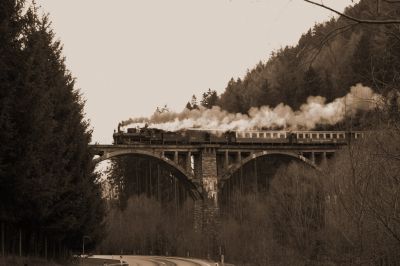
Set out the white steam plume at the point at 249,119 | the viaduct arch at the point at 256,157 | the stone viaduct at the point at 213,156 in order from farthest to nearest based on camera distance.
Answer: the white steam plume at the point at 249,119 → the viaduct arch at the point at 256,157 → the stone viaduct at the point at 213,156

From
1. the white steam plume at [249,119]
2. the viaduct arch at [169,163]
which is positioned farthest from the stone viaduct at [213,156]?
the white steam plume at [249,119]

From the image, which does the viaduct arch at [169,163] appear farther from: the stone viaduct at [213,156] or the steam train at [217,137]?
the steam train at [217,137]

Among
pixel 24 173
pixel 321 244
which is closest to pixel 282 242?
pixel 321 244

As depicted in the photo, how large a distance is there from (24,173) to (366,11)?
637 inches

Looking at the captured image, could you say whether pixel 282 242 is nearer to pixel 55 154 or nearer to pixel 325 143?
pixel 55 154

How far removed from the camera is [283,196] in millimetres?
35344

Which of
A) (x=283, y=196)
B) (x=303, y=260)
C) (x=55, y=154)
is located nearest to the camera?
(x=55, y=154)

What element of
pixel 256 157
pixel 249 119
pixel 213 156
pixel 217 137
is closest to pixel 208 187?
pixel 213 156

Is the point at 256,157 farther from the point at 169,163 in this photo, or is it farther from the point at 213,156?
the point at 169,163

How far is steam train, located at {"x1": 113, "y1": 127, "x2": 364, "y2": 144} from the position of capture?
190 feet

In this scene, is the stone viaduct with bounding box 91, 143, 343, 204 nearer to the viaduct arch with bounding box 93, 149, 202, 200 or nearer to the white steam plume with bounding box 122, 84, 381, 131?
the viaduct arch with bounding box 93, 149, 202, 200

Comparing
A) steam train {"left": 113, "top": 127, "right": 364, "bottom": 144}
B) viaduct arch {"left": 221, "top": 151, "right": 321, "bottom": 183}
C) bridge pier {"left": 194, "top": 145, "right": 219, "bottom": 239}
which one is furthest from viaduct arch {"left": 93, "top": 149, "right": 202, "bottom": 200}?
viaduct arch {"left": 221, "top": 151, "right": 321, "bottom": 183}

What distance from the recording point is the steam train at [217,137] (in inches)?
2283

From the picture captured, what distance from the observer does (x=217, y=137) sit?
2473 inches
